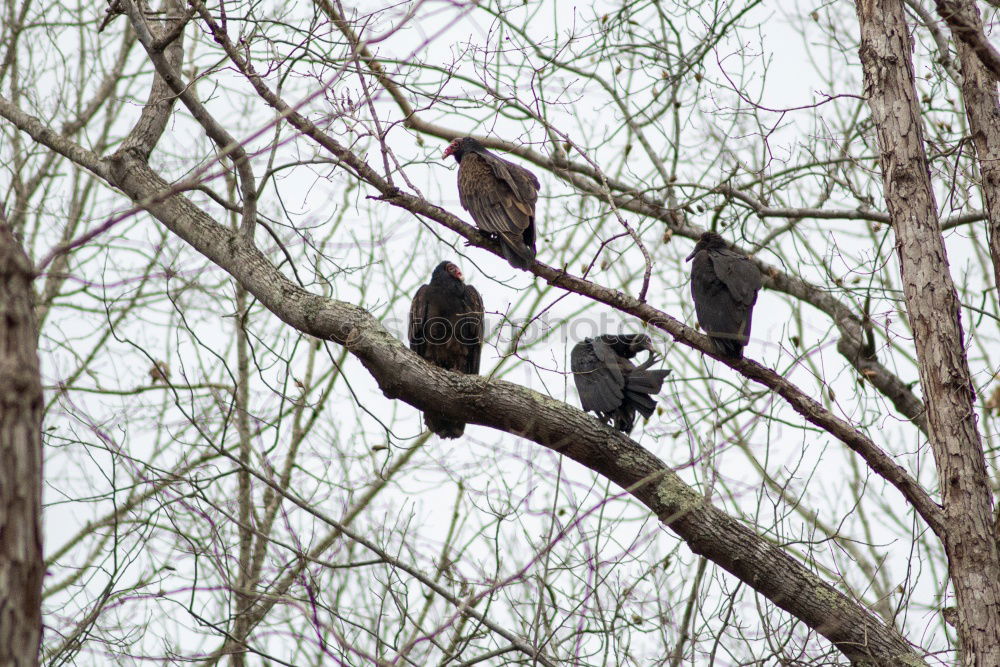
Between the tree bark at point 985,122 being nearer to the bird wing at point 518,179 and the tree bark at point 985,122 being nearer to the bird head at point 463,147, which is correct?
the bird wing at point 518,179

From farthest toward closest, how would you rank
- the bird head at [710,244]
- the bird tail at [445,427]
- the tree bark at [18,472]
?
the bird head at [710,244], the bird tail at [445,427], the tree bark at [18,472]

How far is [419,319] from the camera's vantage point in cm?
471

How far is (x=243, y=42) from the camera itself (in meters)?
3.26

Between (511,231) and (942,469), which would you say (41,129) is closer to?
(511,231)

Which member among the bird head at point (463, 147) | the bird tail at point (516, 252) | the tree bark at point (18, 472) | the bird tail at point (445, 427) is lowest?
the tree bark at point (18, 472)

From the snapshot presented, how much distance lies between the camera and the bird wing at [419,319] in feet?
15.4

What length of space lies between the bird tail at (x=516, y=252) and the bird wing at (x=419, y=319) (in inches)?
41.3

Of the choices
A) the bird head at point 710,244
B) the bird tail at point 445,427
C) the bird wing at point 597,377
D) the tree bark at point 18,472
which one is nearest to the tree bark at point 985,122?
the bird head at point 710,244

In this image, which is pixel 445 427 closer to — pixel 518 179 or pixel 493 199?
pixel 493 199

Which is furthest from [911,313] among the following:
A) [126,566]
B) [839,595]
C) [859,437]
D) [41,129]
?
[41,129]

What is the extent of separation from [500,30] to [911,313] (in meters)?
2.36

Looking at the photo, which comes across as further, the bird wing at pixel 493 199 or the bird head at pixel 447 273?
the bird head at pixel 447 273

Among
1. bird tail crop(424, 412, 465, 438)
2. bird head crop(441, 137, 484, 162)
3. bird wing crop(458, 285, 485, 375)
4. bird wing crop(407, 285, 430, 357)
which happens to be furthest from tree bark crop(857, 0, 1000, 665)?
bird wing crop(407, 285, 430, 357)

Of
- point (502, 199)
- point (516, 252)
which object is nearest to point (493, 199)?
point (502, 199)
